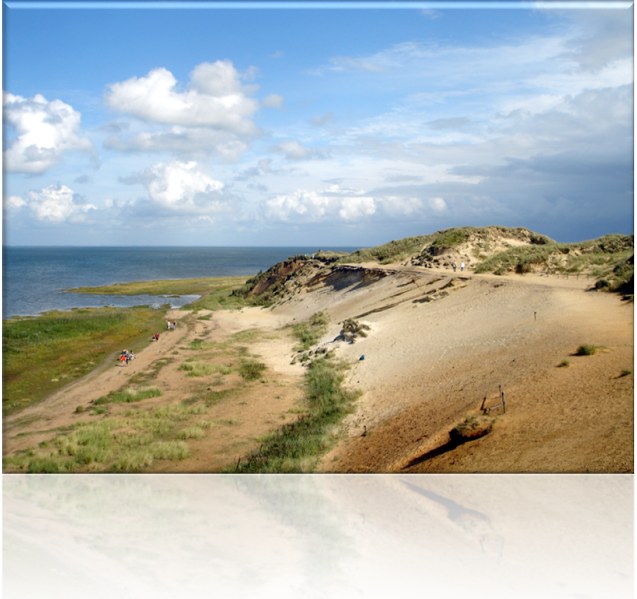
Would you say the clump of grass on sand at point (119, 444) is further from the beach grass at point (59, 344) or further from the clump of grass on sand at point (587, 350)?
the clump of grass on sand at point (587, 350)

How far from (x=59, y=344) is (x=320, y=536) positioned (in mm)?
30834

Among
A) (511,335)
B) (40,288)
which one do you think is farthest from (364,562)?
(40,288)

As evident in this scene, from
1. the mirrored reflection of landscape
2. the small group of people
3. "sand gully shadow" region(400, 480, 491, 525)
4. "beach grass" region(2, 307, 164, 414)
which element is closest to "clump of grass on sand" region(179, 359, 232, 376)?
the small group of people

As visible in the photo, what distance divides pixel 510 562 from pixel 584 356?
9402 millimetres

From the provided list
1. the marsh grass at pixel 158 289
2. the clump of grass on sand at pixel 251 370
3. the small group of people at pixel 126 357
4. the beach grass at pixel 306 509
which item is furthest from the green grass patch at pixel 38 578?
the marsh grass at pixel 158 289

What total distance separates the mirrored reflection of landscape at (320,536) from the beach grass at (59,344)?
15634 millimetres

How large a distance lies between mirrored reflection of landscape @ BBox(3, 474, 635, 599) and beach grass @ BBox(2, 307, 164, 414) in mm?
15634

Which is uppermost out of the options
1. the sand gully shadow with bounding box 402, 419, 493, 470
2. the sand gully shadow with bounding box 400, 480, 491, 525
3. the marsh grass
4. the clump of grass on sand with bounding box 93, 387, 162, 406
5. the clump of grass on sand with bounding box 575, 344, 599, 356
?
the marsh grass

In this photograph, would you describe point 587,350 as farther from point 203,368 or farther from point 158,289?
point 158,289

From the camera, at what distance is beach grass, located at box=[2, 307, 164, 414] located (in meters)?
20.9

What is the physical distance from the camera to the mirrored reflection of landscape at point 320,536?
14.8 feet

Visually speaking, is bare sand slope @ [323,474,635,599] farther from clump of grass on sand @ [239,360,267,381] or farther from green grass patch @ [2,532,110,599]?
clump of grass on sand @ [239,360,267,381]

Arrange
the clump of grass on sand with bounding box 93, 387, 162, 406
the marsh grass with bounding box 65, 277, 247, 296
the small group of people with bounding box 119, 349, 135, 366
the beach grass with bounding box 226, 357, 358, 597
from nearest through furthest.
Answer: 1. the beach grass with bounding box 226, 357, 358, 597
2. the clump of grass on sand with bounding box 93, 387, 162, 406
3. the small group of people with bounding box 119, 349, 135, 366
4. the marsh grass with bounding box 65, 277, 247, 296

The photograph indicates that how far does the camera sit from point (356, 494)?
5816 mm
